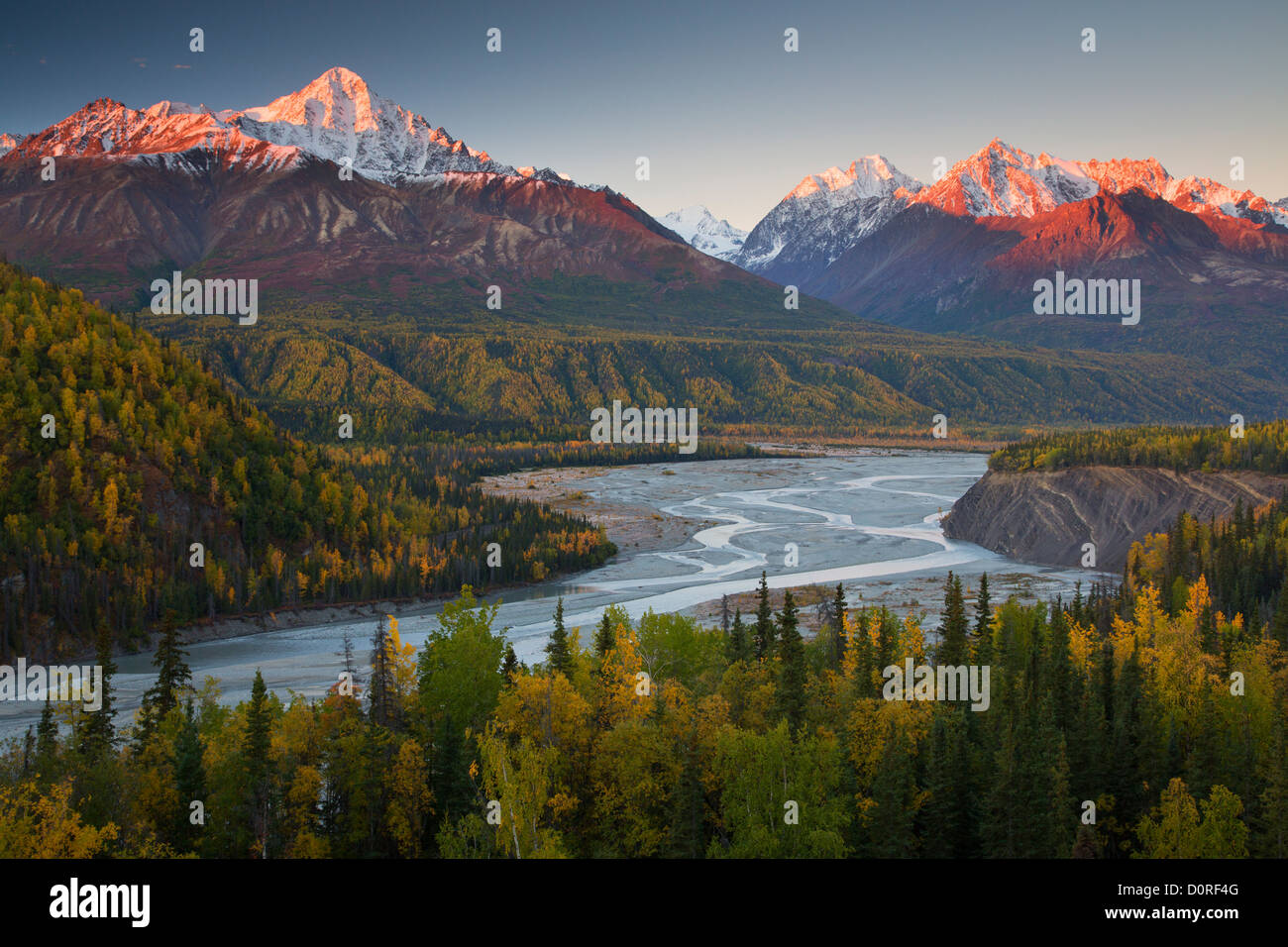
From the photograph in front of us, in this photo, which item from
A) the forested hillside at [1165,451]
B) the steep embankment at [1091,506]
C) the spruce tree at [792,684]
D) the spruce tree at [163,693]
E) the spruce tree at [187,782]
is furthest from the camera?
the forested hillside at [1165,451]

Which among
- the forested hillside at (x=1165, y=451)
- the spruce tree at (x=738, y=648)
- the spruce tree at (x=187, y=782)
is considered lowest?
the spruce tree at (x=187, y=782)

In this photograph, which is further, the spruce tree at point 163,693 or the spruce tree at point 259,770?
the spruce tree at point 163,693

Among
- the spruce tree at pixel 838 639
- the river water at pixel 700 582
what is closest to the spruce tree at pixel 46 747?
the river water at pixel 700 582

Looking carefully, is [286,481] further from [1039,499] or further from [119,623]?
[1039,499]

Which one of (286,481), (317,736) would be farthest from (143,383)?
(317,736)

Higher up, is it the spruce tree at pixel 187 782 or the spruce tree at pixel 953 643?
the spruce tree at pixel 953 643

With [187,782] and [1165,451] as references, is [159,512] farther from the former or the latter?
[1165,451]

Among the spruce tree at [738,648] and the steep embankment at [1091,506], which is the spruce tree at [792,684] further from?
the steep embankment at [1091,506]
